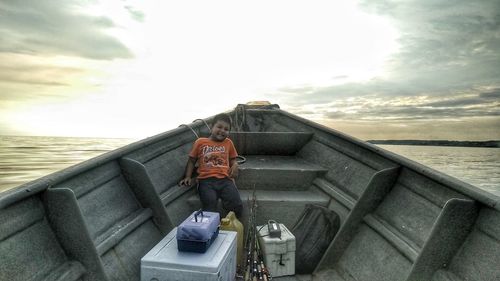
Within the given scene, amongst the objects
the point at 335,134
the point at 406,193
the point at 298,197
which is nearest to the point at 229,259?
the point at 298,197

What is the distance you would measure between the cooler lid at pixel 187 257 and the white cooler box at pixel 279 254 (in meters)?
0.67

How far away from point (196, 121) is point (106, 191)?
8.30 feet

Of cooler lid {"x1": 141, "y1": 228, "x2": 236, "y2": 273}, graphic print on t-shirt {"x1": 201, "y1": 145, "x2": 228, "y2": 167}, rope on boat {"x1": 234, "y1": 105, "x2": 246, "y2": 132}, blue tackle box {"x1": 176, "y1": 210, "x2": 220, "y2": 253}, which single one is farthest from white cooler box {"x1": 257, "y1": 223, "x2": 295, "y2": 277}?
rope on boat {"x1": 234, "y1": 105, "x2": 246, "y2": 132}

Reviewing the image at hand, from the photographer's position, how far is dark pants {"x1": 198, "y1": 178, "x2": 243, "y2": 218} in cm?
361

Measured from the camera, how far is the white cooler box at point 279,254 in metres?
2.99

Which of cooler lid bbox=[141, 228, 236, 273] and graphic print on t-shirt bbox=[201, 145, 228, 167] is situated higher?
graphic print on t-shirt bbox=[201, 145, 228, 167]

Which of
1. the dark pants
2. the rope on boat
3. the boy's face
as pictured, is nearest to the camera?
the dark pants

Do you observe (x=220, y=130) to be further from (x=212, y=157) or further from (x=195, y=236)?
(x=195, y=236)

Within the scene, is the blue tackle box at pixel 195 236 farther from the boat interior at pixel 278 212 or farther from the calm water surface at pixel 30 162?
the calm water surface at pixel 30 162

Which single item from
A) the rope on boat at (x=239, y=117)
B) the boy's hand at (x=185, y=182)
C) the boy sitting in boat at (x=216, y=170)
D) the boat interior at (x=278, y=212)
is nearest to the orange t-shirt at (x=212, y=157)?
the boy sitting in boat at (x=216, y=170)

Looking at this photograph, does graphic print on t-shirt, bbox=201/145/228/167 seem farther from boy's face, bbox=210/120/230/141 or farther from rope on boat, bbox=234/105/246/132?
rope on boat, bbox=234/105/246/132

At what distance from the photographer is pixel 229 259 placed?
245 centimetres

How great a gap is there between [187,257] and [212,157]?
1.84 m

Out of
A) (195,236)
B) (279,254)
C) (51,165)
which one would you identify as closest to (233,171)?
(279,254)
